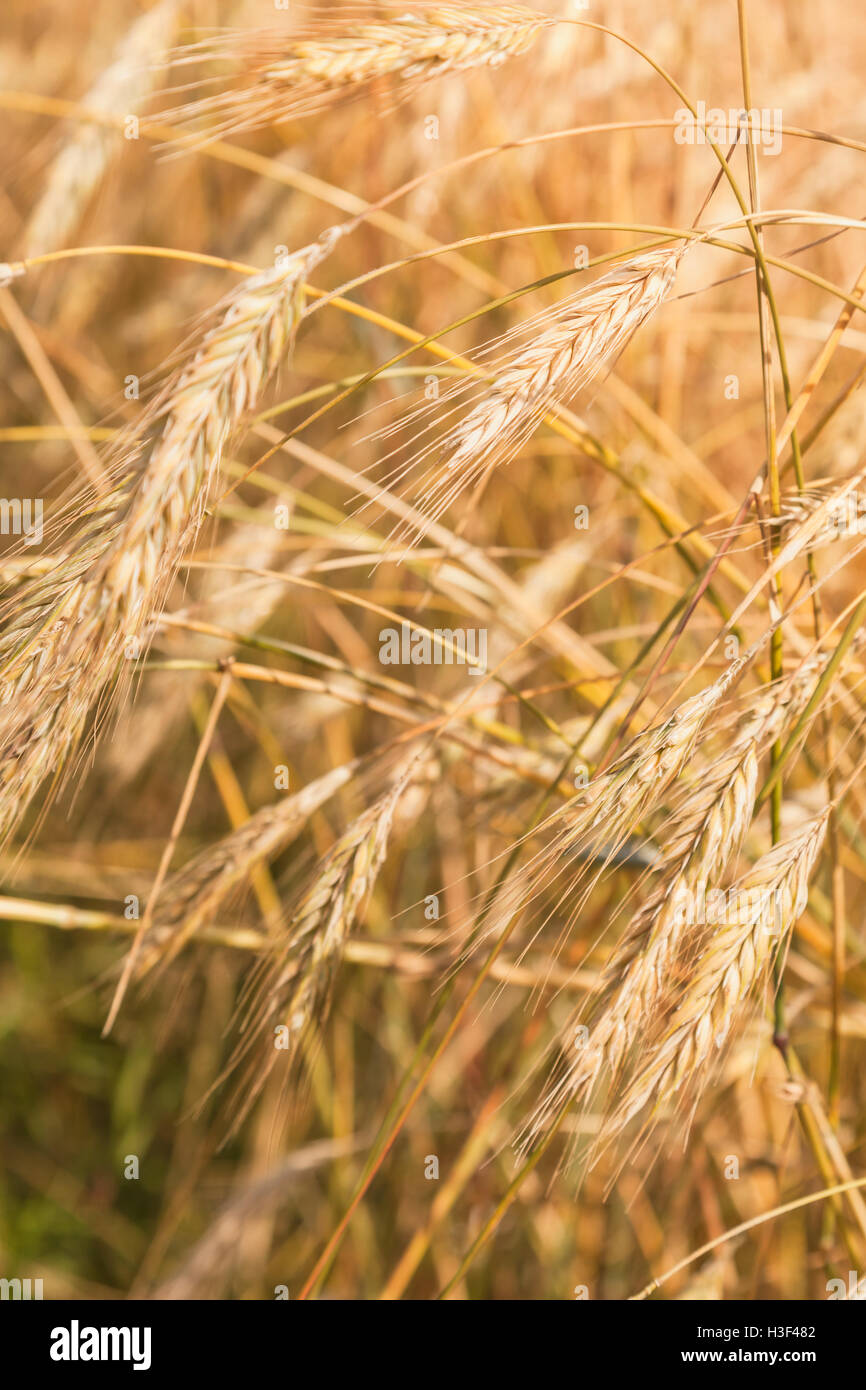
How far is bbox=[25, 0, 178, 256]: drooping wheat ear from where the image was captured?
3.56 ft

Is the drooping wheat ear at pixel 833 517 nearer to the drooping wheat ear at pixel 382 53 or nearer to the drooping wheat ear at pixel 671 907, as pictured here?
the drooping wheat ear at pixel 671 907

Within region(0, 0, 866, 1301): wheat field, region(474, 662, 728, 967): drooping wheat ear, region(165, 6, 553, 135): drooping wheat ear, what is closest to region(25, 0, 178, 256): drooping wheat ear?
region(0, 0, 866, 1301): wheat field

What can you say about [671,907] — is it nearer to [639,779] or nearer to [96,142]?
[639,779]

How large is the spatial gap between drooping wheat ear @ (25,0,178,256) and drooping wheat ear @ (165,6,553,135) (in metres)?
0.53

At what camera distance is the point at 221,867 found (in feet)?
2.72

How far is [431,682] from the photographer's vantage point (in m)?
1.44

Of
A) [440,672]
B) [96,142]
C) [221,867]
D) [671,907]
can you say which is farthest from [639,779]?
[96,142]

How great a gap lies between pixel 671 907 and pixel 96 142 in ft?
3.79

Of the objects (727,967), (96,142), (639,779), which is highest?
(96,142)

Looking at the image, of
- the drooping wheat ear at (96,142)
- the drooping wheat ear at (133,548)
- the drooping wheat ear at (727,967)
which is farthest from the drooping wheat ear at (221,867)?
the drooping wheat ear at (96,142)

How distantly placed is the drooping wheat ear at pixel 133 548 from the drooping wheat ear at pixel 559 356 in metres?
0.12

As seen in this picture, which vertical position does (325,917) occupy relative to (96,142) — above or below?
below

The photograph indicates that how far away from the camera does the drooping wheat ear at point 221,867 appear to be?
2.63 feet

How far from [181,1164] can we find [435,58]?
1459 mm
